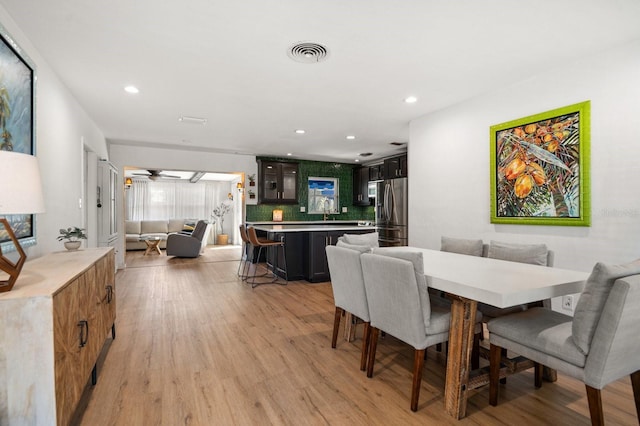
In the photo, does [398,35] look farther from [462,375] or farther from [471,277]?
[462,375]

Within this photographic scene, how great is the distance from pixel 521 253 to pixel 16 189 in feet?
10.3

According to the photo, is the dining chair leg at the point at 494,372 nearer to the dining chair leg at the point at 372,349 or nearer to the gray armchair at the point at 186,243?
the dining chair leg at the point at 372,349

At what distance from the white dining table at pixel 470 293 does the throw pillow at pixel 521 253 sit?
1.54 feet

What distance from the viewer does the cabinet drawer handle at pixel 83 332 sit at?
5.56 ft

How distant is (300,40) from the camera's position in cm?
243

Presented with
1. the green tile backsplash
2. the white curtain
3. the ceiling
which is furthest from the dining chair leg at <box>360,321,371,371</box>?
the white curtain

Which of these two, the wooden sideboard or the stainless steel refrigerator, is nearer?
the wooden sideboard

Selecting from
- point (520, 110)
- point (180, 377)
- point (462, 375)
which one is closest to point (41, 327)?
point (180, 377)

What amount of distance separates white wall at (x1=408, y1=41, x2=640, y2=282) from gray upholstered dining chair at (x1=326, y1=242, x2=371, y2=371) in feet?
6.27

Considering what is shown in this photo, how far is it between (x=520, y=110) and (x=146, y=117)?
4.58 metres

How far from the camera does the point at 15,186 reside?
131 centimetres

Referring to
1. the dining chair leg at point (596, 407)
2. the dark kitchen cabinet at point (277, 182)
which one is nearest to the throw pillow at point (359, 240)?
the dining chair leg at point (596, 407)

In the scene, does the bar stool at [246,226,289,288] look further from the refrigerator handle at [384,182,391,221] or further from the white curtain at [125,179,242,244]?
the white curtain at [125,179,242,244]

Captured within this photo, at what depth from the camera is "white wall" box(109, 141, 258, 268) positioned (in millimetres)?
6375
